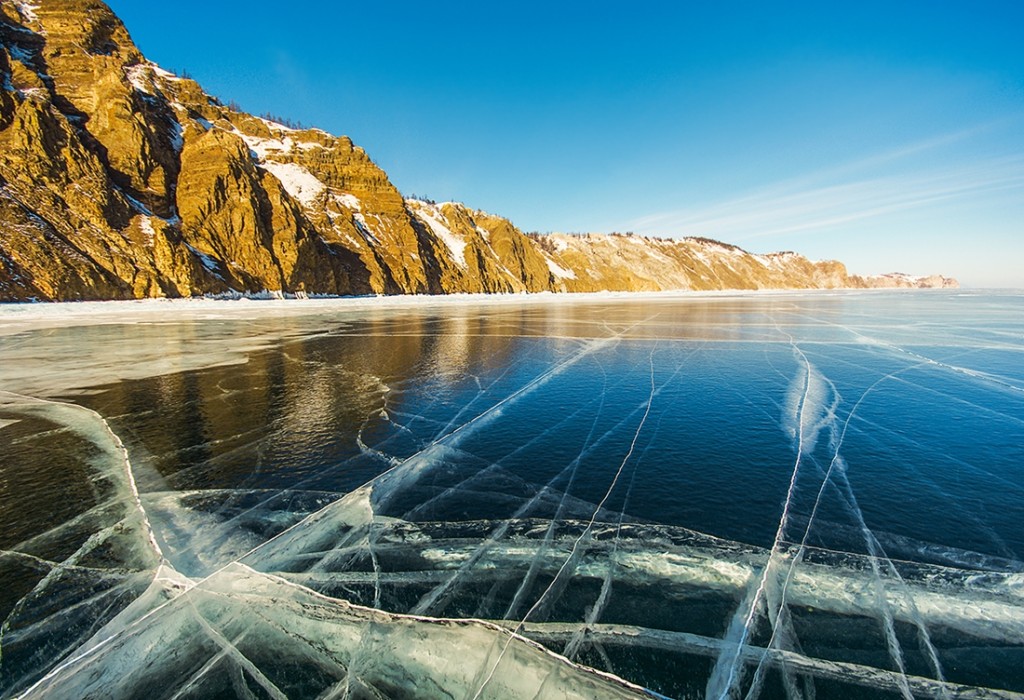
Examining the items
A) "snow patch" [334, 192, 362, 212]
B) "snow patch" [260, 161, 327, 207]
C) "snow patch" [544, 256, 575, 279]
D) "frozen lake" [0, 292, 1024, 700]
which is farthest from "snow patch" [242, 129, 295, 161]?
"frozen lake" [0, 292, 1024, 700]

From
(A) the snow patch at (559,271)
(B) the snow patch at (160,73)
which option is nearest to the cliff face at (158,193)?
(B) the snow patch at (160,73)

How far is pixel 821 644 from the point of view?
3.38 meters

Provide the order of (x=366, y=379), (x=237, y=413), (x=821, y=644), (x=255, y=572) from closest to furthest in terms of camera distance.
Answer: (x=821, y=644), (x=255, y=572), (x=237, y=413), (x=366, y=379)

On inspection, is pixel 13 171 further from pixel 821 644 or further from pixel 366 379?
pixel 821 644

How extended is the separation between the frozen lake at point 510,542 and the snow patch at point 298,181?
6010 centimetres

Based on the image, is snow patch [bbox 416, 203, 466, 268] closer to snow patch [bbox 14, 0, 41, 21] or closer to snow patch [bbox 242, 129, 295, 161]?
snow patch [bbox 242, 129, 295, 161]

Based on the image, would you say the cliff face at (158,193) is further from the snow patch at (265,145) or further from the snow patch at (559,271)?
the snow patch at (559,271)

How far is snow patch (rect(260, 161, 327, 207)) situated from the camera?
207 feet

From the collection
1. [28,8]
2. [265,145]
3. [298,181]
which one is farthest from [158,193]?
[265,145]

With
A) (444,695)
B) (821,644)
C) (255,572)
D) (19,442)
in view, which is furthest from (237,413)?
(821,644)

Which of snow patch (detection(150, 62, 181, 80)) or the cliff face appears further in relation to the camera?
snow patch (detection(150, 62, 181, 80))

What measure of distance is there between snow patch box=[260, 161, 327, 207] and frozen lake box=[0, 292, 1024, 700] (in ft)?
197

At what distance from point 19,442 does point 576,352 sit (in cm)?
1494

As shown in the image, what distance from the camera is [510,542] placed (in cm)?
475
